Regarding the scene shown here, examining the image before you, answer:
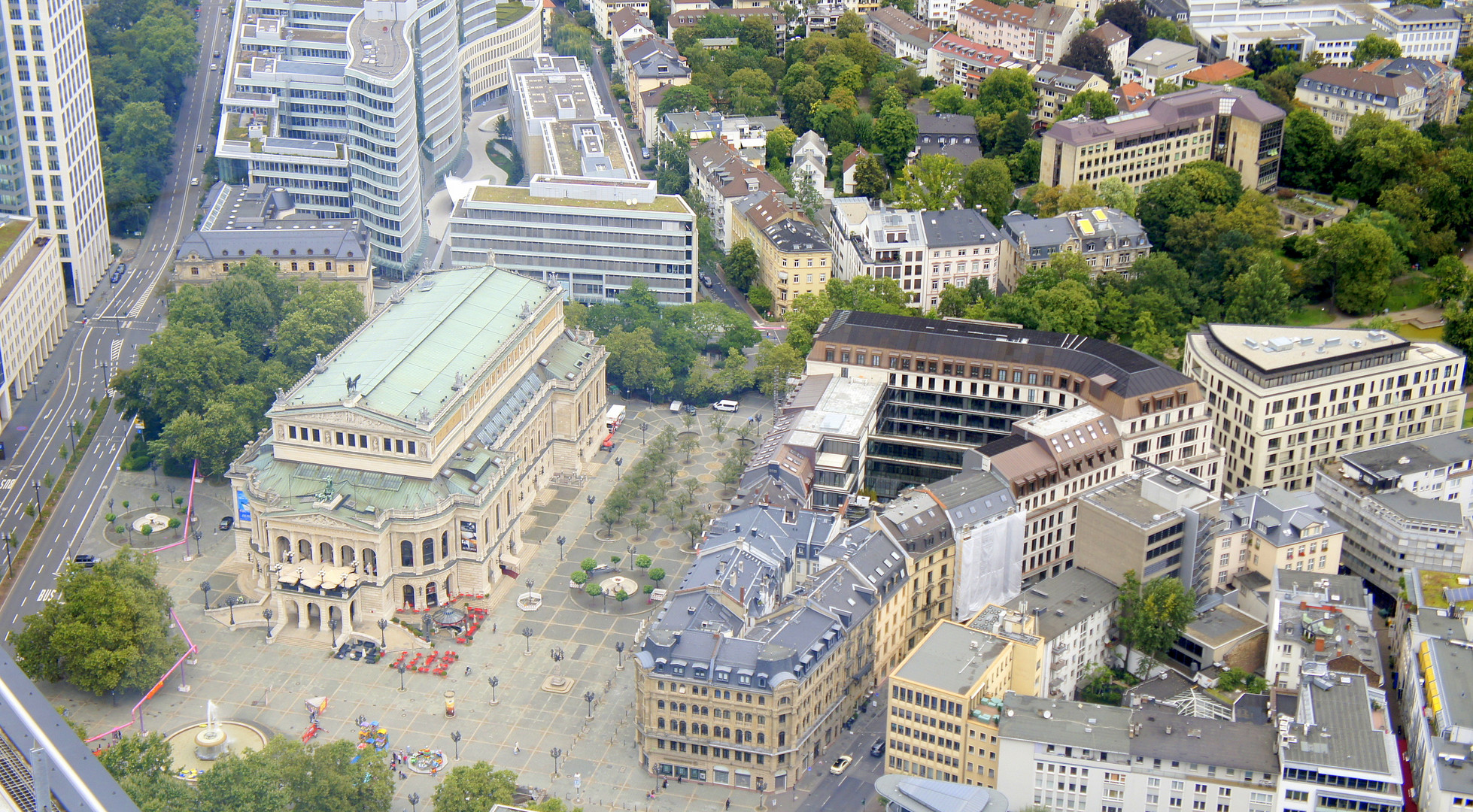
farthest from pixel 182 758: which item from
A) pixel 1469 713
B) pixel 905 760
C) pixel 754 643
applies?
pixel 1469 713

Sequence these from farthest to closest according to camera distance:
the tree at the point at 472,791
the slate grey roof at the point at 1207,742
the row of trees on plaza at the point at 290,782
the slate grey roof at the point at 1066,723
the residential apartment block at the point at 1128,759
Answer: the slate grey roof at the point at 1066,723 < the residential apartment block at the point at 1128,759 < the slate grey roof at the point at 1207,742 < the tree at the point at 472,791 < the row of trees on plaza at the point at 290,782

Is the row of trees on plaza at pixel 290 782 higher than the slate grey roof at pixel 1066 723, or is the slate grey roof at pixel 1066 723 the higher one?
the slate grey roof at pixel 1066 723

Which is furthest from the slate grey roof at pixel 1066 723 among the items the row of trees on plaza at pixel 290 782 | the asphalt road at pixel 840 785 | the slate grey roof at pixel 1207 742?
the row of trees on plaza at pixel 290 782

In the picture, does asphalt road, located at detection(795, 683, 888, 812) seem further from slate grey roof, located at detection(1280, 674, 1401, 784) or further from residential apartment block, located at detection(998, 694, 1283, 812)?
slate grey roof, located at detection(1280, 674, 1401, 784)

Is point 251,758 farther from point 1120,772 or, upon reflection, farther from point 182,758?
point 1120,772

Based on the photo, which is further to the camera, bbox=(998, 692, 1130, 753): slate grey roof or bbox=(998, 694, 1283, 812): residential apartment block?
bbox=(998, 692, 1130, 753): slate grey roof

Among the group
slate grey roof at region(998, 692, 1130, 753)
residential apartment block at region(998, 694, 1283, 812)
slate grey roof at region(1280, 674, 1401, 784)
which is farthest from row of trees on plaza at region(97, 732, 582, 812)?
slate grey roof at region(1280, 674, 1401, 784)

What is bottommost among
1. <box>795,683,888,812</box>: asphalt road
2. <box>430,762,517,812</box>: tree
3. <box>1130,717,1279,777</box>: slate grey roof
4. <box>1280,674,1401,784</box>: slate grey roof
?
<box>795,683,888,812</box>: asphalt road

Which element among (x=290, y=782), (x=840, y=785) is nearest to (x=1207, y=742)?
(x=840, y=785)

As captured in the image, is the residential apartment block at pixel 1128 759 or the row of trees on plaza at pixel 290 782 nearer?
the row of trees on plaza at pixel 290 782

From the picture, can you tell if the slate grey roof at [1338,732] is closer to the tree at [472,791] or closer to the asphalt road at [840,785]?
the asphalt road at [840,785]
